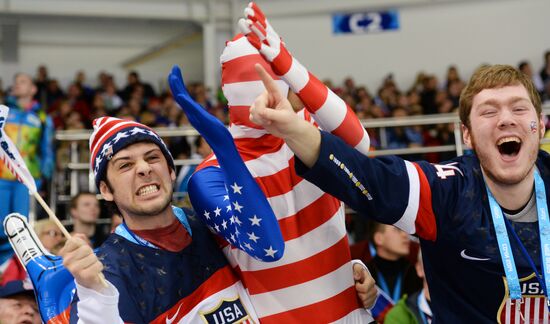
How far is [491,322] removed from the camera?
217 cm

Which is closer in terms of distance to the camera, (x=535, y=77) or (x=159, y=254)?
(x=159, y=254)

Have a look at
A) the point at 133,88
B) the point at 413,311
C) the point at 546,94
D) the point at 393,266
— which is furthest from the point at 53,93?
the point at 413,311

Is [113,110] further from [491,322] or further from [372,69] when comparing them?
[491,322]

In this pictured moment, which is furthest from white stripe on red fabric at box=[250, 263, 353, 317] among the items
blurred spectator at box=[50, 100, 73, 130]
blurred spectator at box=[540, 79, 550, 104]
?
blurred spectator at box=[540, 79, 550, 104]

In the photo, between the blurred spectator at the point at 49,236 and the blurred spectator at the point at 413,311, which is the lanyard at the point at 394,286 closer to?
the blurred spectator at the point at 413,311

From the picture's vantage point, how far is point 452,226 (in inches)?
84.2

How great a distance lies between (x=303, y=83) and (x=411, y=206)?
1.53 feet

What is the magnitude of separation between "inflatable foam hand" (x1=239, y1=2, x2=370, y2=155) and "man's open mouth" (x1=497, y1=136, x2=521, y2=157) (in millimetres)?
409

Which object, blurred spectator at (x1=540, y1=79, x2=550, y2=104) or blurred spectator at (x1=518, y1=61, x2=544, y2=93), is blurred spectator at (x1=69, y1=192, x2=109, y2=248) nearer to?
blurred spectator at (x1=540, y1=79, x2=550, y2=104)

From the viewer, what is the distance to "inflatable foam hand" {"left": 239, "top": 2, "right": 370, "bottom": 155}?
6.40 feet

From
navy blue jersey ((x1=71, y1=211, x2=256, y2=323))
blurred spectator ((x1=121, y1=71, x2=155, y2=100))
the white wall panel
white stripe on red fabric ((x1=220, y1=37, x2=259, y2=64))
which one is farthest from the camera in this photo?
the white wall panel

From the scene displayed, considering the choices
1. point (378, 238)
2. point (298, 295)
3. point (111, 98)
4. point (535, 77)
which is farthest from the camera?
point (111, 98)

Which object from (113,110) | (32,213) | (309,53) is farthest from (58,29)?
(32,213)

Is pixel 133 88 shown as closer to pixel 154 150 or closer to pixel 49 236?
pixel 49 236
